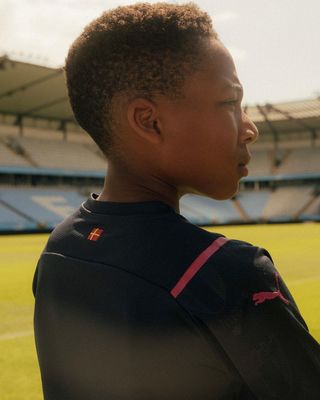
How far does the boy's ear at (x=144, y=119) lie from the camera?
3.82 ft

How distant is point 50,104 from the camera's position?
1624 inches

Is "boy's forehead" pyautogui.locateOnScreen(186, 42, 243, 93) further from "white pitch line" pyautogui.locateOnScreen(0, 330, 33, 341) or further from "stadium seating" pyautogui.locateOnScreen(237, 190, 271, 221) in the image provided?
"stadium seating" pyautogui.locateOnScreen(237, 190, 271, 221)

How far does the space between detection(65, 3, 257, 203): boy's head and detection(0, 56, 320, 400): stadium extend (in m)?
16.2

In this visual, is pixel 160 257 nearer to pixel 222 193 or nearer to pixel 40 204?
pixel 222 193

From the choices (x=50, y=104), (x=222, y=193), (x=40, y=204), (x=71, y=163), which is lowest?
(x=40, y=204)

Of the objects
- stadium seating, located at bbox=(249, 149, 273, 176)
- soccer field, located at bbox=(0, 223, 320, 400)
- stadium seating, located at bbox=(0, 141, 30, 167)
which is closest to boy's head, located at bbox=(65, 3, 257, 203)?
soccer field, located at bbox=(0, 223, 320, 400)

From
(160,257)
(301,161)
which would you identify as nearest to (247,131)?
(160,257)

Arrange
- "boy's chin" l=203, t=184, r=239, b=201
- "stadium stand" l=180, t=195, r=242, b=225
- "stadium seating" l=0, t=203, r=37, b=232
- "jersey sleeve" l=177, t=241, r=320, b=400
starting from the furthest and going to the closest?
"stadium stand" l=180, t=195, r=242, b=225, "stadium seating" l=0, t=203, r=37, b=232, "boy's chin" l=203, t=184, r=239, b=201, "jersey sleeve" l=177, t=241, r=320, b=400

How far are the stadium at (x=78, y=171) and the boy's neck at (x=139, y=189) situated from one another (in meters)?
16.2

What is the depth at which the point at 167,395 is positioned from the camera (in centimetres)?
103

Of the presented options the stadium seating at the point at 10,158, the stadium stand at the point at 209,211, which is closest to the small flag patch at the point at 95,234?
the stadium seating at the point at 10,158

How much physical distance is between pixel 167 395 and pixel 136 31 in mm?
764

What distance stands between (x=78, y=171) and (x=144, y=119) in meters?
42.0

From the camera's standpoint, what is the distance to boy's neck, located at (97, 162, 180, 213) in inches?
48.6
